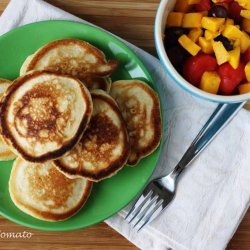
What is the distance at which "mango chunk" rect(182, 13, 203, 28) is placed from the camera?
1.01 m

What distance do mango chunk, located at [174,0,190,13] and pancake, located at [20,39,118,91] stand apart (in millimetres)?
196

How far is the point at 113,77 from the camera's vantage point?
1182 mm

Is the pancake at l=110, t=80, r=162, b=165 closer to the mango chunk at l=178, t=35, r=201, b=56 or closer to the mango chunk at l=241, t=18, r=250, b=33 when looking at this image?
the mango chunk at l=178, t=35, r=201, b=56

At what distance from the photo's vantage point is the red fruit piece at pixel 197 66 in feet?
3.34

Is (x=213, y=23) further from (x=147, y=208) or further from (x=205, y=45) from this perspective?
(x=147, y=208)

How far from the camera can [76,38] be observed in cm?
117

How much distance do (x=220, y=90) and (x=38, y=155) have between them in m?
0.43

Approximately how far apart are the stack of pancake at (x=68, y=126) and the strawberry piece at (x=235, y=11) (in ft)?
0.85

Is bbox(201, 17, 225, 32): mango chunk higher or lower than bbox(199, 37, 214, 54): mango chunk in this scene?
higher

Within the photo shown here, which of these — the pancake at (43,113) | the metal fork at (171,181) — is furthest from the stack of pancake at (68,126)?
the metal fork at (171,181)

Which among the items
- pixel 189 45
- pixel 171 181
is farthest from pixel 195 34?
pixel 171 181

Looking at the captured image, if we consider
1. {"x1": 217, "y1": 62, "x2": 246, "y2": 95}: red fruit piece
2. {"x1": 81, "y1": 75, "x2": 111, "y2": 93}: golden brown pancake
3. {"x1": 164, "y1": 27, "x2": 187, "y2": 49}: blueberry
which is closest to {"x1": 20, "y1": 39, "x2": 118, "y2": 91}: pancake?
{"x1": 81, "y1": 75, "x2": 111, "y2": 93}: golden brown pancake

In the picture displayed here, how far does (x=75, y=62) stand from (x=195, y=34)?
30 cm

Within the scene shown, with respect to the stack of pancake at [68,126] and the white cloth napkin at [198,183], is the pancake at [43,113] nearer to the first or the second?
the stack of pancake at [68,126]
